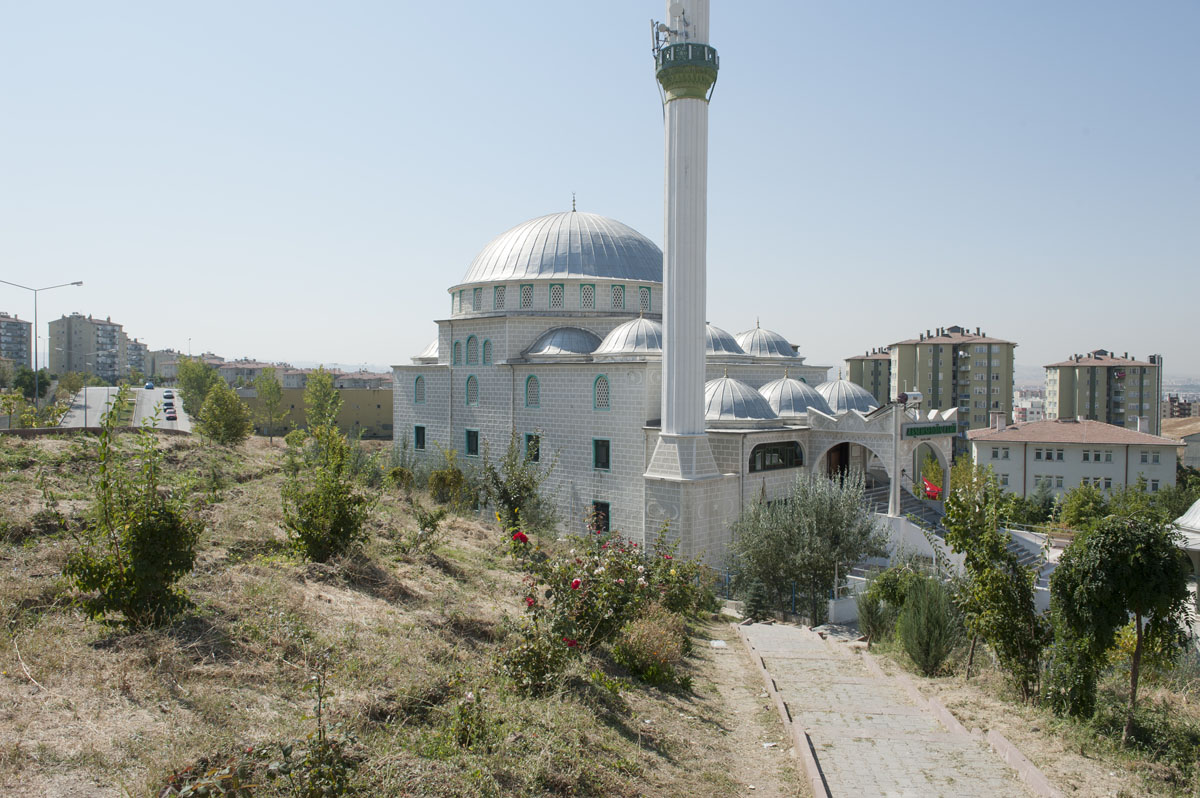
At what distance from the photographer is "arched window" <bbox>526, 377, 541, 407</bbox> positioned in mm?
20109

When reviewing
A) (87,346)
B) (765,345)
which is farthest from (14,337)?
(765,345)

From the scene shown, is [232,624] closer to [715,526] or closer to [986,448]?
[715,526]

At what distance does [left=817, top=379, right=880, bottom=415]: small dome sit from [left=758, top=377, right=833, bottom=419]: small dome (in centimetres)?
82

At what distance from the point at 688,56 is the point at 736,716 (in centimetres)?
1379

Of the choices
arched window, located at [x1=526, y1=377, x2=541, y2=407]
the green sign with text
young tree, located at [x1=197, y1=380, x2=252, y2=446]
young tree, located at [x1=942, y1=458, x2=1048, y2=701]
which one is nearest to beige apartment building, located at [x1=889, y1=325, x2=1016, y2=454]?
the green sign with text

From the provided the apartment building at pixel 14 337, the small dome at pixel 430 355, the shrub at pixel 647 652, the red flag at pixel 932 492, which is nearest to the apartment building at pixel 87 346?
the apartment building at pixel 14 337

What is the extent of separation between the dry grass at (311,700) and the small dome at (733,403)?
9709mm

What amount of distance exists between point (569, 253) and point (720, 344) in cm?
520

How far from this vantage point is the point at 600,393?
61.1 ft

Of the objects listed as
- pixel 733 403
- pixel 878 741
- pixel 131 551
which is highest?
pixel 733 403

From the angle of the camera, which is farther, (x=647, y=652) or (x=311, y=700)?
(x=647, y=652)

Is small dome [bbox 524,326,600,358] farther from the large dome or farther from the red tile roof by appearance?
the red tile roof

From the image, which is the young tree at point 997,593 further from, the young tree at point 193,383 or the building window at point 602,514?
the young tree at point 193,383

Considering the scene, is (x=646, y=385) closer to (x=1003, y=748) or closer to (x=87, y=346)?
(x=1003, y=748)
